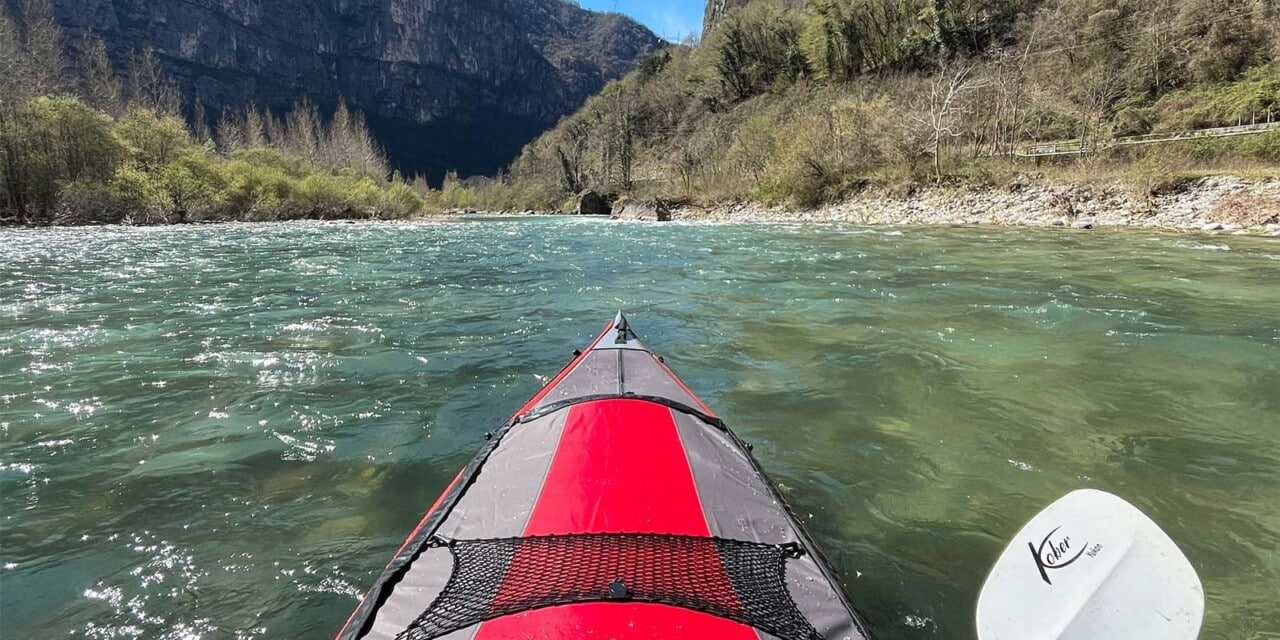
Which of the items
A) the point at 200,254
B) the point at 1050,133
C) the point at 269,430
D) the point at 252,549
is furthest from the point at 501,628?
the point at 1050,133

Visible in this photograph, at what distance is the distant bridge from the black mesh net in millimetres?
23591

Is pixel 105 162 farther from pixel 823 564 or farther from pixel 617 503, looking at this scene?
pixel 823 564

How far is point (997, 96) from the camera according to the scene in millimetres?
22359

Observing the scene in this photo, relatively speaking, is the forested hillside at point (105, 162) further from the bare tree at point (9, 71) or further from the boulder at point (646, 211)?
the boulder at point (646, 211)

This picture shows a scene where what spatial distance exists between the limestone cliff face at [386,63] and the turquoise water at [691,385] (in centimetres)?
12204

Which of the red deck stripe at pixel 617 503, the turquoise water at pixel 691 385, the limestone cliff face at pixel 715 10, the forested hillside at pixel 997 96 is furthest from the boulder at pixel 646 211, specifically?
the limestone cliff face at pixel 715 10

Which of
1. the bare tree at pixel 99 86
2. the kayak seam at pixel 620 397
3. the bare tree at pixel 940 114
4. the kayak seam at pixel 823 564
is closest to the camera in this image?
the kayak seam at pixel 823 564

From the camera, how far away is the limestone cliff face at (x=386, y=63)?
103750 millimetres

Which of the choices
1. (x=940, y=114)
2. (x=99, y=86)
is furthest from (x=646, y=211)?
(x=99, y=86)

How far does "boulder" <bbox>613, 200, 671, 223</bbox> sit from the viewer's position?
92.7 ft

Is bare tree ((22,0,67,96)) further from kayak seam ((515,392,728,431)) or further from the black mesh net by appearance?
the black mesh net

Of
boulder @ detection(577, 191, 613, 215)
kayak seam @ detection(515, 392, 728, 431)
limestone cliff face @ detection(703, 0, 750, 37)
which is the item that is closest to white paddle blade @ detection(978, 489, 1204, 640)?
kayak seam @ detection(515, 392, 728, 431)

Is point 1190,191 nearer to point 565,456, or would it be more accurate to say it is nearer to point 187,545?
point 565,456

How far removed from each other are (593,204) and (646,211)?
16217 millimetres
